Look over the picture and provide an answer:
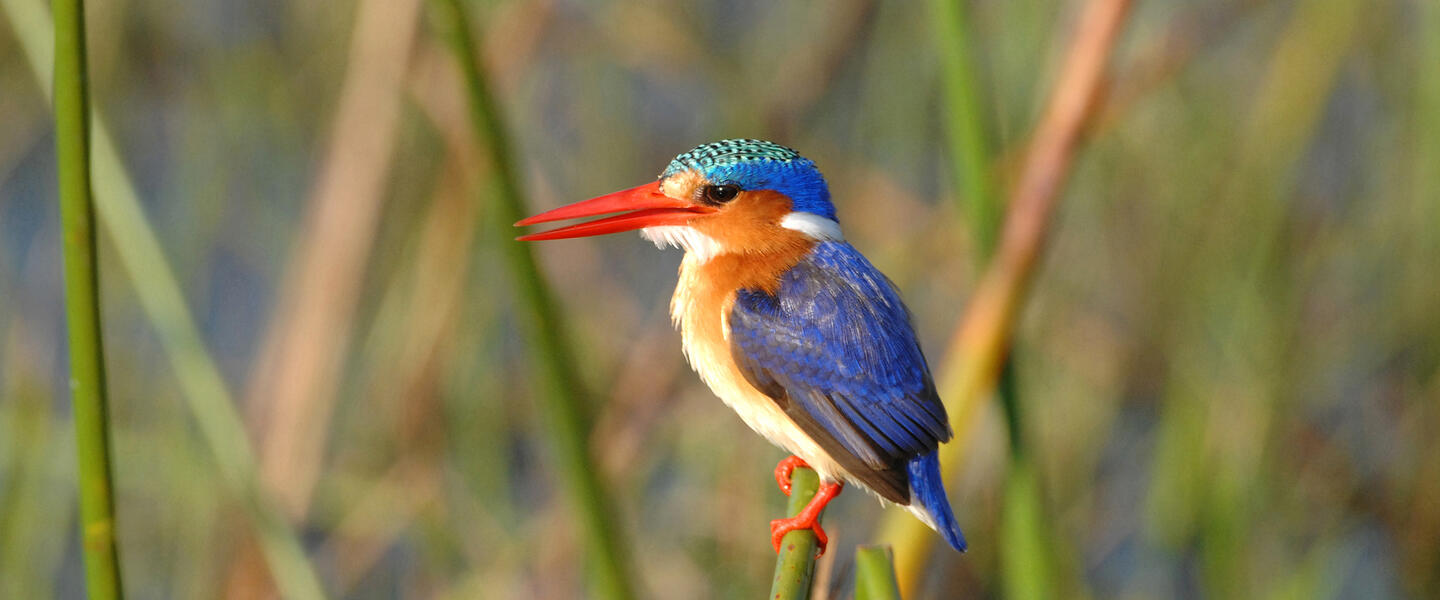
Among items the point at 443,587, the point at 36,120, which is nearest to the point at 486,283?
the point at 443,587

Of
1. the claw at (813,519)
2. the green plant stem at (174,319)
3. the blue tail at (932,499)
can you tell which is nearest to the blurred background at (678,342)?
the green plant stem at (174,319)

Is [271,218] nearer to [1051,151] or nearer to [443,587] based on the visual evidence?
[443,587]

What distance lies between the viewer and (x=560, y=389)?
2.64 feet

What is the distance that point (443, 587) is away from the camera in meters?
2.96

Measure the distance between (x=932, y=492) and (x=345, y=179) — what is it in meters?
1.65

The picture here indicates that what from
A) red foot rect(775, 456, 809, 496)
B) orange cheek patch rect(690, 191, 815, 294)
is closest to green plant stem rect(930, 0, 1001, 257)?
orange cheek patch rect(690, 191, 815, 294)

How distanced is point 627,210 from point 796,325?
0.24 metres

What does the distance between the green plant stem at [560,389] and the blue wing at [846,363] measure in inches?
23.4

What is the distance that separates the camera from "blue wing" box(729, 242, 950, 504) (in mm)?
1389

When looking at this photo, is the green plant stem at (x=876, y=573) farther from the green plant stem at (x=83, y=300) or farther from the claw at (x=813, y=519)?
the green plant stem at (x=83, y=300)

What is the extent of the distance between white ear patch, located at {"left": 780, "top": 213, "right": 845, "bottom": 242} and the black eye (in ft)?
0.25

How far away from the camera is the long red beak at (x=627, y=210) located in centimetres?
114

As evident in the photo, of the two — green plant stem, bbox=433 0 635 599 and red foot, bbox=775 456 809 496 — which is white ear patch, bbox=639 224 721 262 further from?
green plant stem, bbox=433 0 635 599

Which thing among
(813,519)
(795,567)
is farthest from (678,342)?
(795,567)
